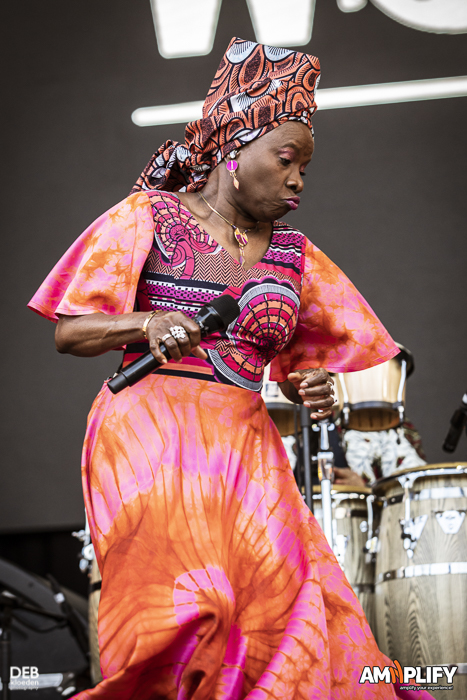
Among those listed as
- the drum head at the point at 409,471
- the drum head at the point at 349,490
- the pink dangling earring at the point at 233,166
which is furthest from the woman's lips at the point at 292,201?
the drum head at the point at 349,490

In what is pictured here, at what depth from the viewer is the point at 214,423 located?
148 centimetres

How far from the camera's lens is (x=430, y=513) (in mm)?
2908

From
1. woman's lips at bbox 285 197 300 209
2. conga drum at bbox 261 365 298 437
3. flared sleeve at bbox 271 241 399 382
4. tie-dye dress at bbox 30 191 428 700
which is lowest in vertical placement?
tie-dye dress at bbox 30 191 428 700

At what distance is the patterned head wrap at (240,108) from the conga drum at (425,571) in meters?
1.71

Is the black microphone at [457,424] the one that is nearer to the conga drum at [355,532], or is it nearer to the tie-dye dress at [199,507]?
the conga drum at [355,532]

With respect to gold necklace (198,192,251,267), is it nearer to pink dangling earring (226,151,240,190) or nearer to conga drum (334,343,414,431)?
pink dangling earring (226,151,240,190)

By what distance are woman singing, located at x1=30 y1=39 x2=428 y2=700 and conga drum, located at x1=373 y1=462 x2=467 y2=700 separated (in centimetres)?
136

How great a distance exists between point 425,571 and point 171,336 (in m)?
1.98

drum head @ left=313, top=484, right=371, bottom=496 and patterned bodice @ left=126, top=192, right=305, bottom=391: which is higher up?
patterned bodice @ left=126, top=192, right=305, bottom=391

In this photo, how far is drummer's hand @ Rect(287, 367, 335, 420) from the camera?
1640 mm

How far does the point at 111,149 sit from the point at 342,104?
154 cm

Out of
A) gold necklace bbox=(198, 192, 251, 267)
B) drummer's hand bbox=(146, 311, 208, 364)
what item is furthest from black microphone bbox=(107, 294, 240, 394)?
gold necklace bbox=(198, 192, 251, 267)

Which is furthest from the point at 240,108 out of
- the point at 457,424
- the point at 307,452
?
the point at 307,452

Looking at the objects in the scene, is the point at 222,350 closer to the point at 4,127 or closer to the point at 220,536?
the point at 220,536
